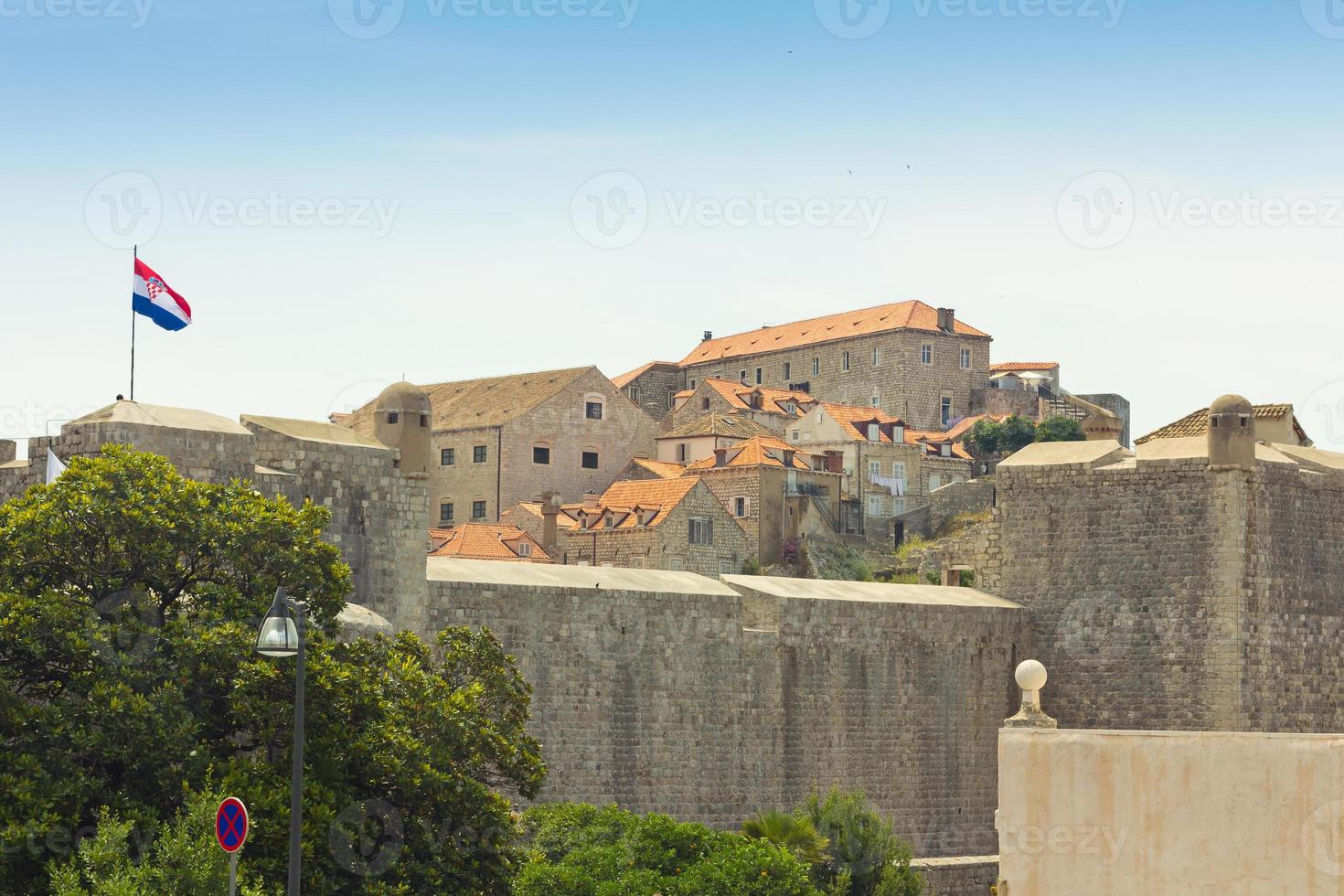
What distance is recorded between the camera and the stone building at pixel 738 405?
277ft

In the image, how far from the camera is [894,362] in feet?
295

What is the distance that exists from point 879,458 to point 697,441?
26.0ft

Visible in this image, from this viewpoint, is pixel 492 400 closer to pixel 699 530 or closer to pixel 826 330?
pixel 699 530

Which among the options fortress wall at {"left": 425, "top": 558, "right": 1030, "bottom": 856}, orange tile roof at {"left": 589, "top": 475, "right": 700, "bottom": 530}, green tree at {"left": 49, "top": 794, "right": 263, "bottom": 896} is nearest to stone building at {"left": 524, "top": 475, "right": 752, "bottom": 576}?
orange tile roof at {"left": 589, "top": 475, "right": 700, "bottom": 530}

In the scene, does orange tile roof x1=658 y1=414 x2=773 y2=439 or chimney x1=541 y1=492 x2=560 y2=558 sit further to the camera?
orange tile roof x1=658 y1=414 x2=773 y2=439

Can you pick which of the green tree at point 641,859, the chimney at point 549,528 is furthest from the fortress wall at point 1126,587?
the chimney at point 549,528

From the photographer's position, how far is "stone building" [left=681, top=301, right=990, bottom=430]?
3543 inches

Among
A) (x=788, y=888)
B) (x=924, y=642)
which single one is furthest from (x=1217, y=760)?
(x=924, y=642)

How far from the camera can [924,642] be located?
33.0 m

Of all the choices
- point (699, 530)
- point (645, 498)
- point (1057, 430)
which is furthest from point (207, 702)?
point (1057, 430)

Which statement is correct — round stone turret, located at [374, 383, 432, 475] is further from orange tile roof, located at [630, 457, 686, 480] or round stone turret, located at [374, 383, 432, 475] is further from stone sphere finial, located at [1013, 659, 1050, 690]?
orange tile roof, located at [630, 457, 686, 480]

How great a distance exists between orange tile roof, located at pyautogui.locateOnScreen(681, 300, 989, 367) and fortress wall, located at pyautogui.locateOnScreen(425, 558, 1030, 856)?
56859 millimetres

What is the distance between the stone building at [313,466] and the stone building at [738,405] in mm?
54885

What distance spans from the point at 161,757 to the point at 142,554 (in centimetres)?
226
